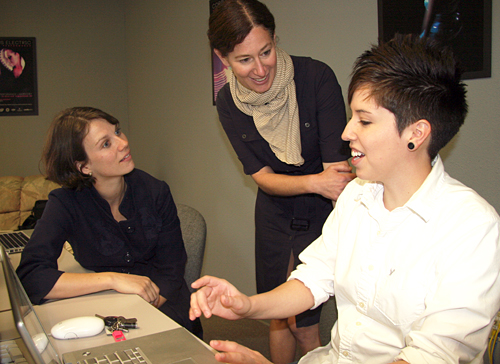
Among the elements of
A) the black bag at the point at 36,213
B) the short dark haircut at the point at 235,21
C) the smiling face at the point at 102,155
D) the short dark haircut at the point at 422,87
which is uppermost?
the short dark haircut at the point at 235,21

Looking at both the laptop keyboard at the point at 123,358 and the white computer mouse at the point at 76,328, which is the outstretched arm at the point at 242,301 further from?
the white computer mouse at the point at 76,328

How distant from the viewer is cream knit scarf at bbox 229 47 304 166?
1.80 meters

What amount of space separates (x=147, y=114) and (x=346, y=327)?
3906 mm

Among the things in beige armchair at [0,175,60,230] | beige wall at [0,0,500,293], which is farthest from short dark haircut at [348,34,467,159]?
beige armchair at [0,175,60,230]

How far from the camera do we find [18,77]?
4562 mm

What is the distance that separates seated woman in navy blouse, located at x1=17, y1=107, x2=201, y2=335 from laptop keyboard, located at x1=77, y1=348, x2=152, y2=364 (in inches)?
21.9

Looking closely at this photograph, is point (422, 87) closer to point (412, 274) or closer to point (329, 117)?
point (412, 274)

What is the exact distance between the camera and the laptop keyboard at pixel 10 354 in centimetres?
67

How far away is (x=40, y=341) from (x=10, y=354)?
0.16 ft

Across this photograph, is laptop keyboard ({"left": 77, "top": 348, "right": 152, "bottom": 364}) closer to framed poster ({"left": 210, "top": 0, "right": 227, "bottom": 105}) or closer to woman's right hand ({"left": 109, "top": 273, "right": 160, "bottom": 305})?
woman's right hand ({"left": 109, "top": 273, "right": 160, "bottom": 305})

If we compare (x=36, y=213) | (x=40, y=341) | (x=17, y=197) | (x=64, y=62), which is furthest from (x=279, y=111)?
(x=64, y=62)

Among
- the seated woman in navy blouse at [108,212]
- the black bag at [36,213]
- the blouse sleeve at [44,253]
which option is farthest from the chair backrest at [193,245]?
the black bag at [36,213]

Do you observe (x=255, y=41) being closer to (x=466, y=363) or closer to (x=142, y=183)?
(x=142, y=183)

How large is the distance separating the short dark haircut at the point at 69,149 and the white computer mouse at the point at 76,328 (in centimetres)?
73
